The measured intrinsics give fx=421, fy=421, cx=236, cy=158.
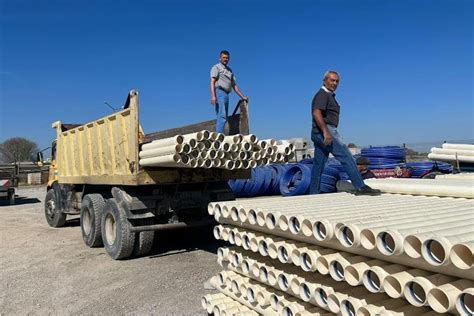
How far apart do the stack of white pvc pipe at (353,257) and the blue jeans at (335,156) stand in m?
1.10

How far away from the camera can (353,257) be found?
2893 mm

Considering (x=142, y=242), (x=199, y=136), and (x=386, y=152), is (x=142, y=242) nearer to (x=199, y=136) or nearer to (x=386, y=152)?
(x=199, y=136)

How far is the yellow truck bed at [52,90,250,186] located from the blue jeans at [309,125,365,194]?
6.52ft

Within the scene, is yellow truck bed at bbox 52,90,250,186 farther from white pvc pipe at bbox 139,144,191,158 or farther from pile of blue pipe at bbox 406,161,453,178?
pile of blue pipe at bbox 406,161,453,178

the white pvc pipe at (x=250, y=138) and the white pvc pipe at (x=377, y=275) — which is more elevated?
the white pvc pipe at (x=250, y=138)

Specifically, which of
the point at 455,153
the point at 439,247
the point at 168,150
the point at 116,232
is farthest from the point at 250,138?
the point at 455,153

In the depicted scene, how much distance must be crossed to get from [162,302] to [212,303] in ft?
3.82

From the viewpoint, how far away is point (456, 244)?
7.24ft

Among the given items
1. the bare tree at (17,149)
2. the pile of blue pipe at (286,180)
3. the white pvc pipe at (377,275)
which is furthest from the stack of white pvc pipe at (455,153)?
the bare tree at (17,149)

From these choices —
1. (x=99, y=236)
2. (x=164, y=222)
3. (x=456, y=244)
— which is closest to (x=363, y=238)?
(x=456, y=244)

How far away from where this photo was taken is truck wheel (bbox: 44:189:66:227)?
1121 centimetres

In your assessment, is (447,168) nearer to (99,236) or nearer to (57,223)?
(99,236)

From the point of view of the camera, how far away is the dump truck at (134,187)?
269 inches

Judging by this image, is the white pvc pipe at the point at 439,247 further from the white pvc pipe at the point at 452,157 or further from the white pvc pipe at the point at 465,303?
the white pvc pipe at the point at 452,157
